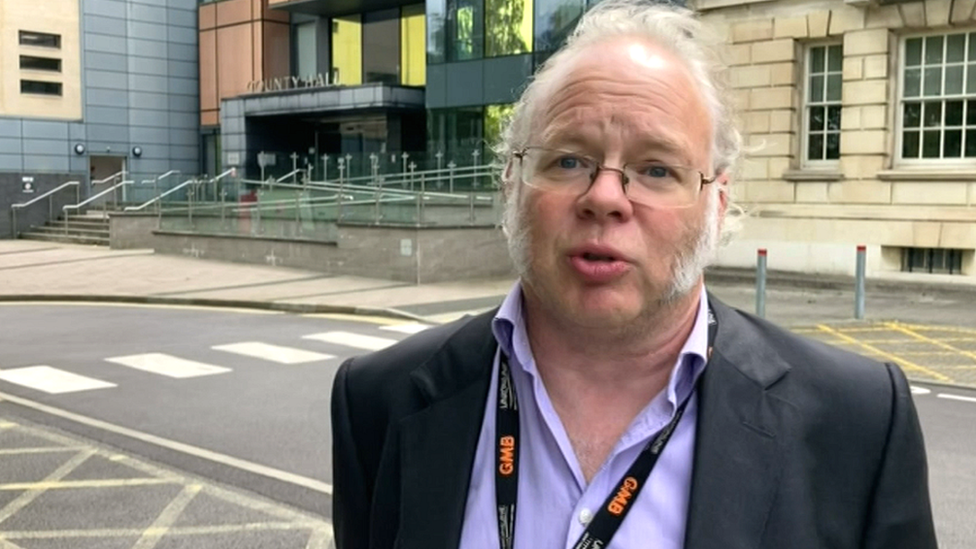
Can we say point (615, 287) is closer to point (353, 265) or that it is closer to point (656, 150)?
point (656, 150)

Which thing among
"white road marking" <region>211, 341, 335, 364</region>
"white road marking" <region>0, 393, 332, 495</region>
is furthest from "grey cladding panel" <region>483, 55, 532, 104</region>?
"white road marking" <region>0, 393, 332, 495</region>

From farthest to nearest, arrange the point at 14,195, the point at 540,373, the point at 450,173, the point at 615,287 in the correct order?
the point at 14,195, the point at 450,173, the point at 540,373, the point at 615,287

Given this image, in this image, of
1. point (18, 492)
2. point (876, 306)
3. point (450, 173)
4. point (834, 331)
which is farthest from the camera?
point (450, 173)

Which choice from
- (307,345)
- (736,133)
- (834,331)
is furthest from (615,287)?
(834,331)

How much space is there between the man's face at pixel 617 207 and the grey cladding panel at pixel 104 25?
43.4 meters

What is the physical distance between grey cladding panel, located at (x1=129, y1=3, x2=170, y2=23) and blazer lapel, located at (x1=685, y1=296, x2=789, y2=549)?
44.7m

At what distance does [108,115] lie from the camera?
41.6 metres

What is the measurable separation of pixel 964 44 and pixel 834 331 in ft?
23.4

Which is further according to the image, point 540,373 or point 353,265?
point 353,265

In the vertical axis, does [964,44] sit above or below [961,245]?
above

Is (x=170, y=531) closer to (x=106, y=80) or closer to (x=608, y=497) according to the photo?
(x=608, y=497)

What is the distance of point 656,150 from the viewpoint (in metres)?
1.69

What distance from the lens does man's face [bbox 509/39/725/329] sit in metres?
1.66

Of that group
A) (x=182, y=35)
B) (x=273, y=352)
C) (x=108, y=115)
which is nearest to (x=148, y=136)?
(x=108, y=115)
